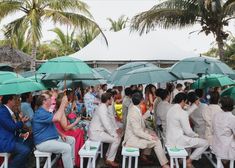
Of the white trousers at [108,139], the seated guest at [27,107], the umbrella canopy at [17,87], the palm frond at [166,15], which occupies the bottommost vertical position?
the white trousers at [108,139]

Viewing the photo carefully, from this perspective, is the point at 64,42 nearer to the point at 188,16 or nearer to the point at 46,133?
the point at 188,16

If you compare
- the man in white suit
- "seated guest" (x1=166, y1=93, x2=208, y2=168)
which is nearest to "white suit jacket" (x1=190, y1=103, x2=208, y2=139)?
"seated guest" (x1=166, y1=93, x2=208, y2=168)

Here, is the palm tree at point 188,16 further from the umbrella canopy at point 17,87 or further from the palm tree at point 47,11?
the umbrella canopy at point 17,87

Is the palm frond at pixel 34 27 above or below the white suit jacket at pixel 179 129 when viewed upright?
above

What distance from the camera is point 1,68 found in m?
11.3

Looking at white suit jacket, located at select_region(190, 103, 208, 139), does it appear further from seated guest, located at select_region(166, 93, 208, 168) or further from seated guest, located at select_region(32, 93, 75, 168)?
seated guest, located at select_region(32, 93, 75, 168)

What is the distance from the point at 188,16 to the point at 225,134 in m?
10.8

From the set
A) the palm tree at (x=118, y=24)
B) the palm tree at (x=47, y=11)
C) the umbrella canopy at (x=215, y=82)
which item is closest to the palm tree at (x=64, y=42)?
the palm tree at (x=118, y=24)

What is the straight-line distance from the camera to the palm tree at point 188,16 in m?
16.2

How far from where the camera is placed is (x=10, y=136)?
674 cm

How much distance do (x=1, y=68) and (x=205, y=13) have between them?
30.7ft

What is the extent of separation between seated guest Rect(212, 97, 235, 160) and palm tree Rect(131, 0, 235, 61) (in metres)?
9.97

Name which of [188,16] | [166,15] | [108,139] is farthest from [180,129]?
[188,16]

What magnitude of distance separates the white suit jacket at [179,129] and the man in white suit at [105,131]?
133 centimetres
